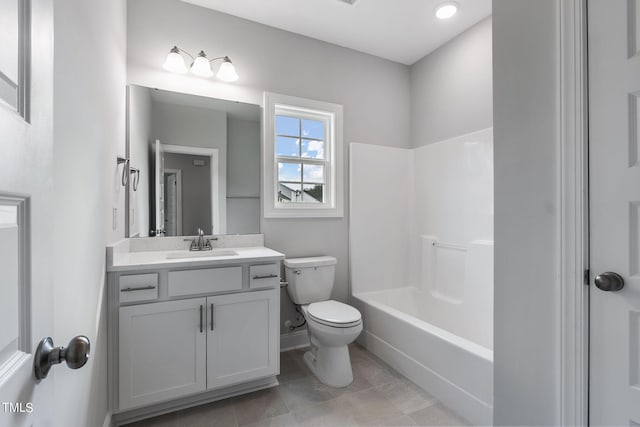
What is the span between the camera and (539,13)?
3.50ft

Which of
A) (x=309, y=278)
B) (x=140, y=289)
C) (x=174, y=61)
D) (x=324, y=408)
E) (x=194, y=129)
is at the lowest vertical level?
(x=324, y=408)

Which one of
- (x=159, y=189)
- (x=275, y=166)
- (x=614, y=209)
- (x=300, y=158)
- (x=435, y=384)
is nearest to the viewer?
(x=614, y=209)

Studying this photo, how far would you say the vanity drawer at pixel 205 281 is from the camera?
1583 mm

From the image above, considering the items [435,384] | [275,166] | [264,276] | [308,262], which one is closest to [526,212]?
[435,384]

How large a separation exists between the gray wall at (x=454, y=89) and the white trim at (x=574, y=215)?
4.47ft

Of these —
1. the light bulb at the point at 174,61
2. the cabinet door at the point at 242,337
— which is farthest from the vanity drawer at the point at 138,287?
the light bulb at the point at 174,61

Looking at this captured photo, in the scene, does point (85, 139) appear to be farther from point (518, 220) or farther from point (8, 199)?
point (518, 220)

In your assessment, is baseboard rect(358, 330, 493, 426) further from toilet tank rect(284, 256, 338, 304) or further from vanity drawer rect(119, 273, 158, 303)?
vanity drawer rect(119, 273, 158, 303)

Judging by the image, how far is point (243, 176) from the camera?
2311mm

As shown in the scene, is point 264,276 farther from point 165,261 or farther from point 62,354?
point 62,354

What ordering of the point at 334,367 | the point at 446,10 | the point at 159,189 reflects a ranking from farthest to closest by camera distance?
the point at 446,10, the point at 159,189, the point at 334,367

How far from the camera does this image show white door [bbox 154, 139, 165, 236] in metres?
2.04

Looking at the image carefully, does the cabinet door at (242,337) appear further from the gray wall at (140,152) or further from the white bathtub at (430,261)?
the white bathtub at (430,261)

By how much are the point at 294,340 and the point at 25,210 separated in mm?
2283
